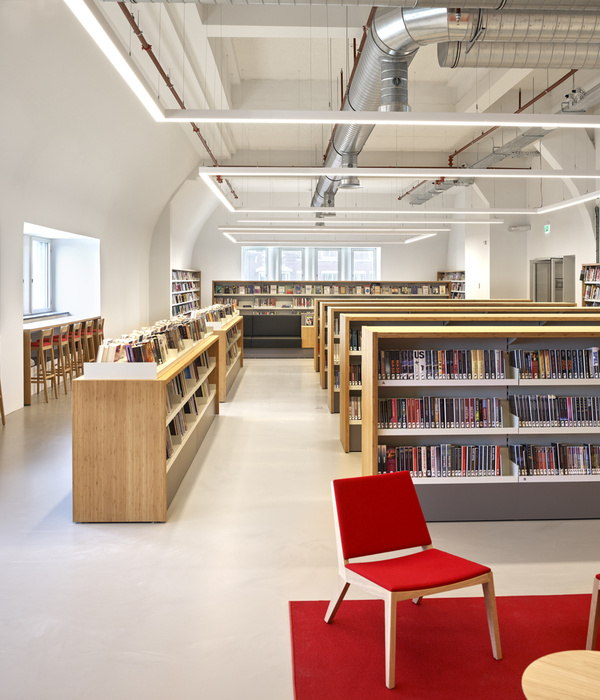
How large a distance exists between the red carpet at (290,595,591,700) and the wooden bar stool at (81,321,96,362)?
27.2ft

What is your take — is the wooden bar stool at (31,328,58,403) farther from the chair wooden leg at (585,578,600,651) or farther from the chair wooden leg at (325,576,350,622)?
the chair wooden leg at (585,578,600,651)

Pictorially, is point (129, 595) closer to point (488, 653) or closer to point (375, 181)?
point (488, 653)

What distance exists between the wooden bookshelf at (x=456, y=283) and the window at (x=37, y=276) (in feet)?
36.6

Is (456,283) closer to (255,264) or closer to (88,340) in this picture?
(255,264)

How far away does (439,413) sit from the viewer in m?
4.17

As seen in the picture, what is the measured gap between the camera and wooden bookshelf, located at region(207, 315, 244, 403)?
8.86 m

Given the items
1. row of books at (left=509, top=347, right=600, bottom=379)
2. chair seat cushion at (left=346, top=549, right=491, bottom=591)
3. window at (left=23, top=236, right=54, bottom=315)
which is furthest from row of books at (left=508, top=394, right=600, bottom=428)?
window at (left=23, top=236, right=54, bottom=315)

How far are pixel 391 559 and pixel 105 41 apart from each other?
3146mm

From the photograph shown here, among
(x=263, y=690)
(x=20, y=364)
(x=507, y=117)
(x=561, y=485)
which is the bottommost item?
(x=263, y=690)

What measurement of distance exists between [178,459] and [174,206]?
39.9 ft

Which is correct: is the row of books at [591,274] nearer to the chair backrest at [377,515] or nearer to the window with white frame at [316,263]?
the window with white frame at [316,263]

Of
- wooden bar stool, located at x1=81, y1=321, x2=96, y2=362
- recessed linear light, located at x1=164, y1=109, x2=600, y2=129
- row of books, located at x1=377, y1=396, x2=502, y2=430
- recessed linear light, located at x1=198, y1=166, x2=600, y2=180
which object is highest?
recessed linear light, located at x1=198, y1=166, x2=600, y2=180

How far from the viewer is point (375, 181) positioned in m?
18.2

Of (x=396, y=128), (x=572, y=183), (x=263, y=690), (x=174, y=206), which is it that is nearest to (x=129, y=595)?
(x=263, y=690)
